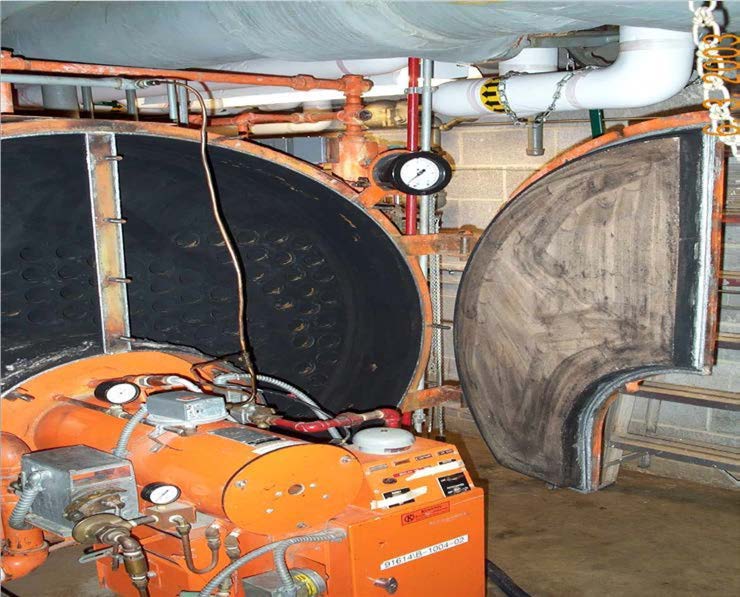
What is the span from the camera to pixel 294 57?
226cm

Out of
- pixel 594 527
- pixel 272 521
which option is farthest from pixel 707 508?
pixel 272 521

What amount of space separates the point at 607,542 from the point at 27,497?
103 inches

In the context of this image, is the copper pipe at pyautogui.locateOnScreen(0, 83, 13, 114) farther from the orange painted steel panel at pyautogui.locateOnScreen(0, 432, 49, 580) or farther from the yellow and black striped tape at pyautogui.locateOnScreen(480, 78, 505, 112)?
the yellow and black striped tape at pyautogui.locateOnScreen(480, 78, 505, 112)

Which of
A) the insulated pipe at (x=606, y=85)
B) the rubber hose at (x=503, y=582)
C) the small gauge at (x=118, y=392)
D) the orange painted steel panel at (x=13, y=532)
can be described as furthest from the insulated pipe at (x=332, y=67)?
the rubber hose at (x=503, y=582)

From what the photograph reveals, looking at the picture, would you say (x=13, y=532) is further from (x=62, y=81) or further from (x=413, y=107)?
(x=413, y=107)

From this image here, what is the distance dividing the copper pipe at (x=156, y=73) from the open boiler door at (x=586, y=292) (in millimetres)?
810

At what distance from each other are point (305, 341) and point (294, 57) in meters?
1.17

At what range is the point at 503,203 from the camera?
15.3 ft

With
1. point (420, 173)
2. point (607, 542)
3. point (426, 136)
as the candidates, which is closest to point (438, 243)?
point (420, 173)

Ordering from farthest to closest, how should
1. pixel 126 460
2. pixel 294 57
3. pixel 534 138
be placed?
pixel 534 138
pixel 294 57
pixel 126 460

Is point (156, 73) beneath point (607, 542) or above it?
above

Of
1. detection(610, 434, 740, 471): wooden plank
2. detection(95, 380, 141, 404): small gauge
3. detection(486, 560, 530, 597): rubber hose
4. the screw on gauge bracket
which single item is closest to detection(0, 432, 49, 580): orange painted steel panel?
detection(95, 380, 141, 404): small gauge

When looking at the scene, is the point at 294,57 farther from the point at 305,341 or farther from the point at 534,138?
the point at 534,138

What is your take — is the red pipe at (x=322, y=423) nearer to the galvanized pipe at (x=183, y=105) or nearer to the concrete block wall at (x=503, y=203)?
the galvanized pipe at (x=183, y=105)
